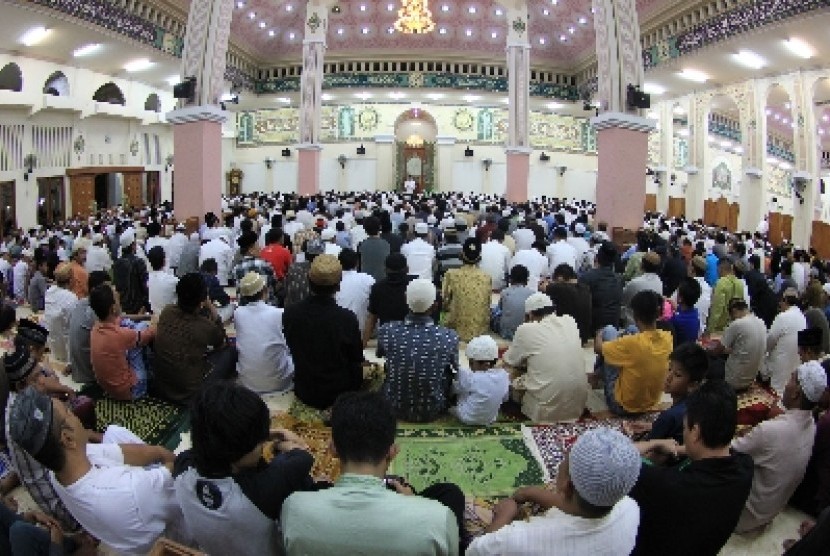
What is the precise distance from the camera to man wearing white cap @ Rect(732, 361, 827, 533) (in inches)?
109

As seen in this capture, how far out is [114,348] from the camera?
389cm

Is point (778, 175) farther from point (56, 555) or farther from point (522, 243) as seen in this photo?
point (56, 555)

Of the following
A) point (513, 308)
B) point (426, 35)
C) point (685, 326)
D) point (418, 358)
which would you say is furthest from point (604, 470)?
point (426, 35)

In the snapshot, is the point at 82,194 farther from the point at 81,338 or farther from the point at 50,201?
the point at 81,338

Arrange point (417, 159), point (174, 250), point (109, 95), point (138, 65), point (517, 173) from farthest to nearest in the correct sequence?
point (417, 159), point (109, 95), point (138, 65), point (517, 173), point (174, 250)

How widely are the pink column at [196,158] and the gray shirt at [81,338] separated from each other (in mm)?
5644

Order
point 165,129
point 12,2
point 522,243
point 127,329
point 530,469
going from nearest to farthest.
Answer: point 530,469 → point 127,329 → point 522,243 → point 12,2 → point 165,129

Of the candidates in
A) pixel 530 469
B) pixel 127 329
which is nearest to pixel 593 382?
pixel 530 469

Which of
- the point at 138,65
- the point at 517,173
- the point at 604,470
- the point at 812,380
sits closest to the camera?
the point at 604,470

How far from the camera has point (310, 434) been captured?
3.63 m

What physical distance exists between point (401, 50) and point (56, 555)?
2145cm

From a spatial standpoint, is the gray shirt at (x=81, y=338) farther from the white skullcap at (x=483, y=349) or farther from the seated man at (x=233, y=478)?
the seated man at (x=233, y=478)

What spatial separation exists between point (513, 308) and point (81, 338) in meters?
3.05

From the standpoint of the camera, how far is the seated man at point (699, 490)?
221 centimetres
